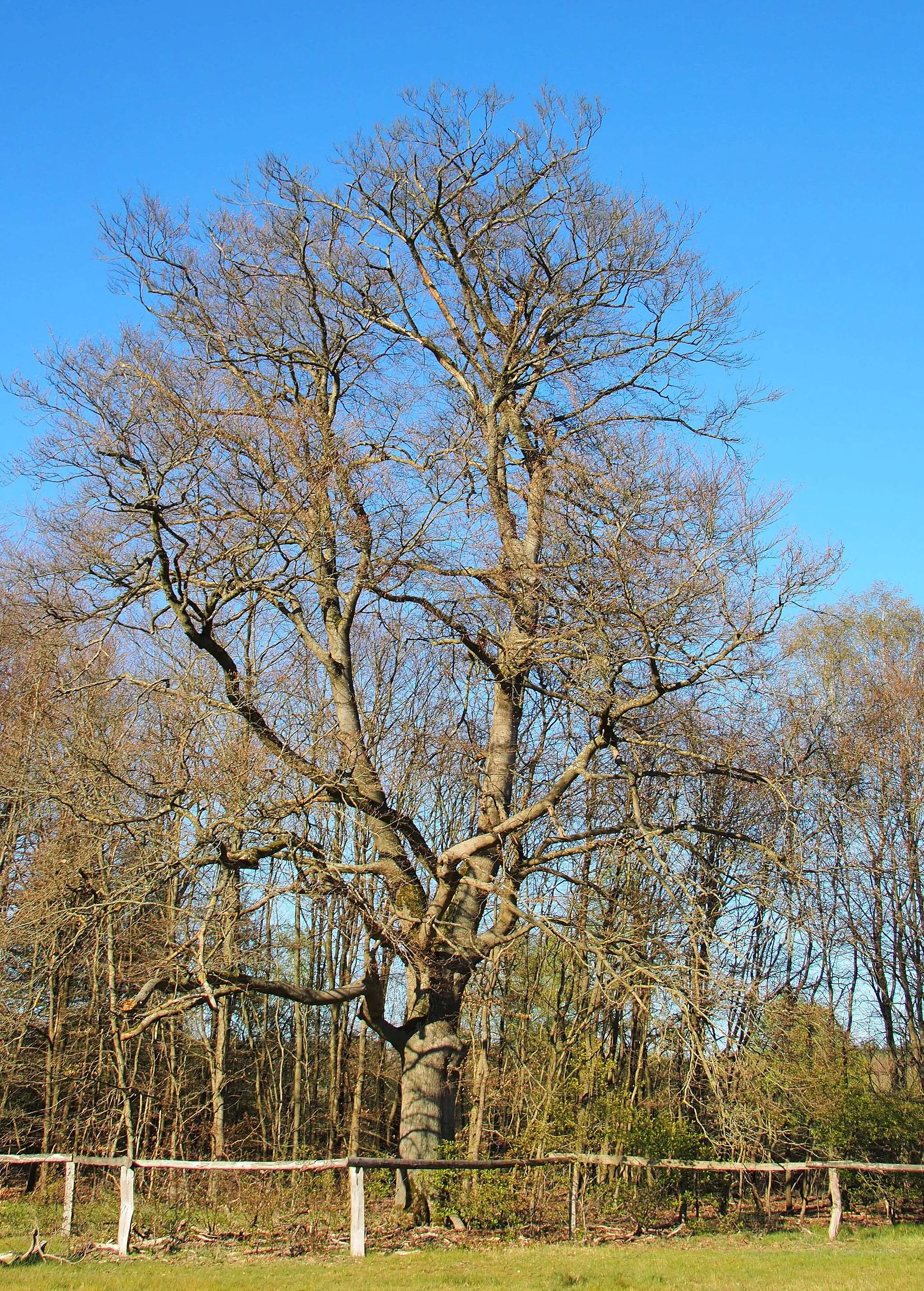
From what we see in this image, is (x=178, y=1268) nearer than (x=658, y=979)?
Yes

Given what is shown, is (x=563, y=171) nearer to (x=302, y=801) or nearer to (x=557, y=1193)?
(x=302, y=801)

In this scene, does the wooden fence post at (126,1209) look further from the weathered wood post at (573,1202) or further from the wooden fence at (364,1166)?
the weathered wood post at (573,1202)

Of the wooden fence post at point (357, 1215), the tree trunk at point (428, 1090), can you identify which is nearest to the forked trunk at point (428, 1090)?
the tree trunk at point (428, 1090)

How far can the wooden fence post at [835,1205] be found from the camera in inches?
454

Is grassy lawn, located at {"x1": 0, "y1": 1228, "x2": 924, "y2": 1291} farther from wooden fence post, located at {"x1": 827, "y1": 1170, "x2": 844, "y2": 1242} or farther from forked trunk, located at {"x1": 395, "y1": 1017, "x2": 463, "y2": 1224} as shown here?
forked trunk, located at {"x1": 395, "y1": 1017, "x2": 463, "y2": 1224}

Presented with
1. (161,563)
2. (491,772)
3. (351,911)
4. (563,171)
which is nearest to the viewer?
(161,563)

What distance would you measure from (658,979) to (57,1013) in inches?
441

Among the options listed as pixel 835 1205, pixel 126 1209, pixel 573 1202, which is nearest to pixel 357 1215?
pixel 126 1209

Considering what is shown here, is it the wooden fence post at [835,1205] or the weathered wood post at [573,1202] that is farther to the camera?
the wooden fence post at [835,1205]

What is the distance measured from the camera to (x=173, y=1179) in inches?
492

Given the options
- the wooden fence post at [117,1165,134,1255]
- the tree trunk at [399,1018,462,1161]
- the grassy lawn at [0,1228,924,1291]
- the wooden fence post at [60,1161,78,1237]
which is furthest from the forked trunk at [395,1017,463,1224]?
the wooden fence post at [60,1161,78,1237]

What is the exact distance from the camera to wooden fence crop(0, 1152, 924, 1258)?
941 centimetres

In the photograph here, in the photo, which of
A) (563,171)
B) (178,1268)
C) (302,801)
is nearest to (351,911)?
(302,801)

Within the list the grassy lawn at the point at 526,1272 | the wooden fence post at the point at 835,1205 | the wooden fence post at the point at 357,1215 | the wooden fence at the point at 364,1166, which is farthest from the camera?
the wooden fence post at the point at 835,1205
